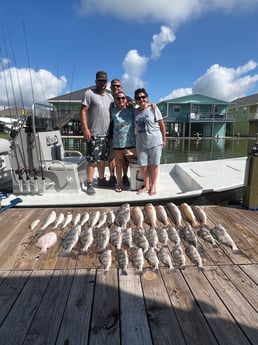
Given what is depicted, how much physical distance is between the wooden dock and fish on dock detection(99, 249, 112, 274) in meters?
0.04

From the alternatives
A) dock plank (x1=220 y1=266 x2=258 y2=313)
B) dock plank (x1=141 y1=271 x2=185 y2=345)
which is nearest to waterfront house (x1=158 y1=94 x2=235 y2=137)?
dock plank (x1=220 y1=266 x2=258 y2=313)

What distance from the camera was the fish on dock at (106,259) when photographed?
1842mm

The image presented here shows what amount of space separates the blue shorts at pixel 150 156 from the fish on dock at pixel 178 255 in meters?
1.67

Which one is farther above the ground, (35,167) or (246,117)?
(246,117)

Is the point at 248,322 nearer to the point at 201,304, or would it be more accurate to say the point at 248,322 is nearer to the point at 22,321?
the point at 201,304

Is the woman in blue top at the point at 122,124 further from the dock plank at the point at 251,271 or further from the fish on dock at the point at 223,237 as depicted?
the dock plank at the point at 251,271

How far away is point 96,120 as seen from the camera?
3633mm

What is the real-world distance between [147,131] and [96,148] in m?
0.86

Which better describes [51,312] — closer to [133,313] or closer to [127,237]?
[133,313]

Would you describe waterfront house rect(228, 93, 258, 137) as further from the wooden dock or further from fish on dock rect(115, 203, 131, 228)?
the wooden dock

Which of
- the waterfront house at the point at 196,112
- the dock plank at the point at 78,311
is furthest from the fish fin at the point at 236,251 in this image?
the waterfront house at the point at 196,112

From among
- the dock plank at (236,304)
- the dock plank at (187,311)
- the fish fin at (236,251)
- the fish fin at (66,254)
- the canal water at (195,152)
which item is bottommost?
→ the canal water at (195,152)

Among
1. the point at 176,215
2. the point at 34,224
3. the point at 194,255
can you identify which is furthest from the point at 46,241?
the point at 176,215

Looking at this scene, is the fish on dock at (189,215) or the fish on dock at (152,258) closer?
the fish on dock at (152,258)
